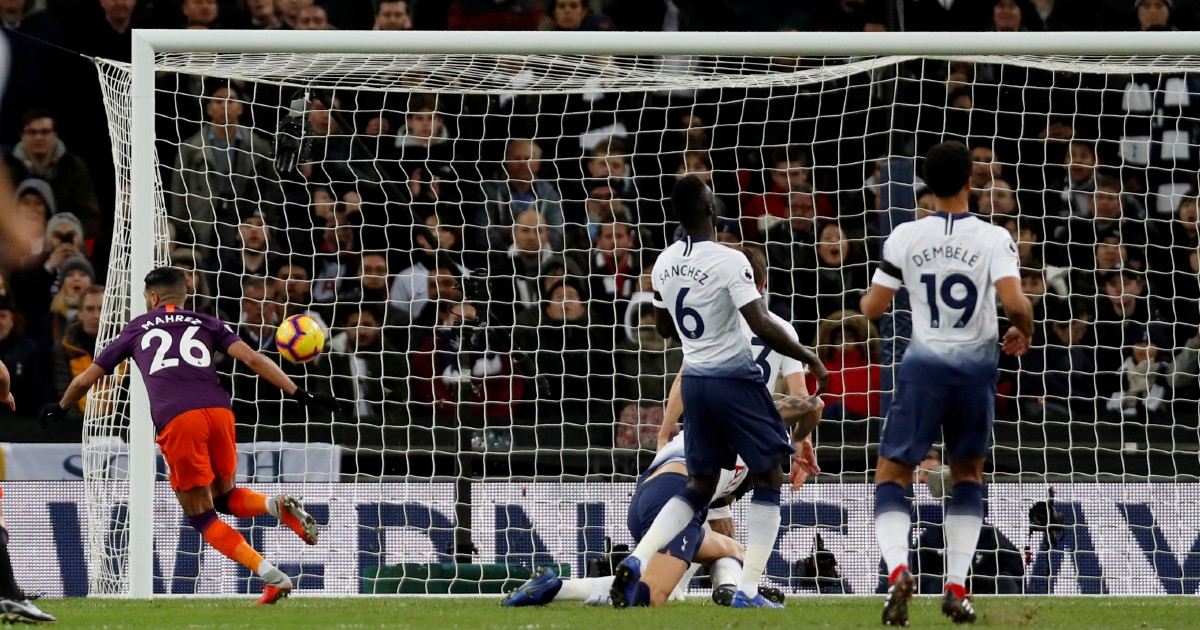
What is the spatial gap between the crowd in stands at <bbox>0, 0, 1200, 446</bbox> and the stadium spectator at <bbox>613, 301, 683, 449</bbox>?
29 millimetres

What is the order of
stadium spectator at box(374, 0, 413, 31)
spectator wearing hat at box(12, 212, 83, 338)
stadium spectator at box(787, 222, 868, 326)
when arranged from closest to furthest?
stadium spectator at box(787, 222, 868, 326) → spectator wearing hat at box(12, 212, 83, 338) → stadium spectator at box(374, 0, 413, 31)

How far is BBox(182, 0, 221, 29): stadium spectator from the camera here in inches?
477

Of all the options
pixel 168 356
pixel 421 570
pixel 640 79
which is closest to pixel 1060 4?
pixel 640 79

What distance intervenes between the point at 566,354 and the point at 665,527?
4.49 metres

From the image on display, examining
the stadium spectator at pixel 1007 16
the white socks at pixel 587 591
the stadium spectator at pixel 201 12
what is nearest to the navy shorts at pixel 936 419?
the white socks at pixel 587 591

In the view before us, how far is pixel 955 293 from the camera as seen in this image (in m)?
6.04

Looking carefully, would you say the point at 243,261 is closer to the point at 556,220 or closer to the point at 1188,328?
the point at 556,220

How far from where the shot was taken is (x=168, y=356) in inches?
305

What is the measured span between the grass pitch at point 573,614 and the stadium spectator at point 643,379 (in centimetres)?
220

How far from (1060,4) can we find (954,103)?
1.99 m

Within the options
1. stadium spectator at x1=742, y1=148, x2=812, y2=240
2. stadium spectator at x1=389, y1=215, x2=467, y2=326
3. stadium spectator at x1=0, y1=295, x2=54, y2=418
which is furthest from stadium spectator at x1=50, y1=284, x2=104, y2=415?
stadium spectator at x1=742, y1=148, x2=812, y2=240

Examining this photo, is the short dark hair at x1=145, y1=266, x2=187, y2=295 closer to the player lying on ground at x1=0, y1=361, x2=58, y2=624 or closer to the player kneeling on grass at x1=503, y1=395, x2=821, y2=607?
the player lying on ground at x1=0, y1=361, x2=58, y2=624

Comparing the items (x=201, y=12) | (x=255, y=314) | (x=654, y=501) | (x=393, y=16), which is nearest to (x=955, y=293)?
→ (x=654, y=501)

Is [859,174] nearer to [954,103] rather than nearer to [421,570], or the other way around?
[954,103]
